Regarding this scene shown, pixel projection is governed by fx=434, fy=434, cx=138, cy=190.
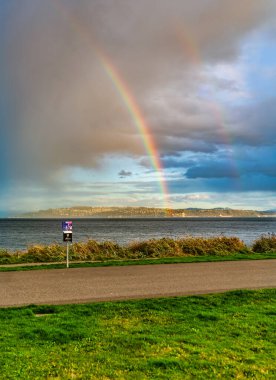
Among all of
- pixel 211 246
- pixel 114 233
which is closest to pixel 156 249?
pixel 211 246

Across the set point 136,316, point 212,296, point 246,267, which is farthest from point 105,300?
point 246,267

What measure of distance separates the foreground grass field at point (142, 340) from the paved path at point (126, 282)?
4.08ft

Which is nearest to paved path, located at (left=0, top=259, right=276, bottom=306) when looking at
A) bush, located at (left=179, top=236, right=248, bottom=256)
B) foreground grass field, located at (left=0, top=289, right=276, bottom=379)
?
foreground grass field, located at (left=0, top=289, right=276, bottom=379)

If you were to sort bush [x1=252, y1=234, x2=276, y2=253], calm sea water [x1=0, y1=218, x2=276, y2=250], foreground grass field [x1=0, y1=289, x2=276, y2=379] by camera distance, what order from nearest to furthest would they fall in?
foreground grass field [x1=0, y1=289, x2=276, y2=379] < bush [x1=252, y1=234, x2=276, y2=253] < calm sea water [x1=0, y1=218, x2=276, y2=250]

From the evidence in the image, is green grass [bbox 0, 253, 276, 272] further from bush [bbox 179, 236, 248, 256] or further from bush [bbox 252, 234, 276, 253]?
bush [bbox 252, 234, 276, 253]

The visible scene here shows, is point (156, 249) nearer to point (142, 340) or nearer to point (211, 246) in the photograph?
point (211, 246)

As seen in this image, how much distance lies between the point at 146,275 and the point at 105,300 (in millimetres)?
4235

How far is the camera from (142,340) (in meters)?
6.74

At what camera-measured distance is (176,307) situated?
9188mm

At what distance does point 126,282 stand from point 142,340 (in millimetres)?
5966

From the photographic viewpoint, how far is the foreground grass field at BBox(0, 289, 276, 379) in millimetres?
5477

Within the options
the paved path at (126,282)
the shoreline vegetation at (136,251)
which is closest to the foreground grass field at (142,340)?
the paved path at (126,282)

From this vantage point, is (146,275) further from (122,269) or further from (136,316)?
(136,316)

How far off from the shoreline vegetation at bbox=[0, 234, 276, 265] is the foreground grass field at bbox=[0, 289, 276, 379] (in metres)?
10.7
